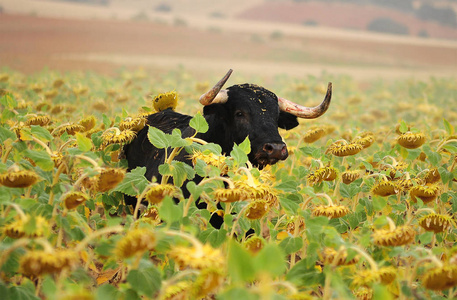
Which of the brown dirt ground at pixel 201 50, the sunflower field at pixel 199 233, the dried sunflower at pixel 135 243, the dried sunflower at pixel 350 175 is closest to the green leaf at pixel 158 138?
the sunflower field at pixel 199 233

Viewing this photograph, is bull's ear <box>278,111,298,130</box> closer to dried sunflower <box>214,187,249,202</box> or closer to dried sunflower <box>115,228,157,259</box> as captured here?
dried sunflower <box>214,187,249,202</box>

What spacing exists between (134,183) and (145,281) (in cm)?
92

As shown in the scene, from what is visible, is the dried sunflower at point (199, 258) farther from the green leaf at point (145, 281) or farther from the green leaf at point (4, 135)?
the green leaf at point (4, 135)

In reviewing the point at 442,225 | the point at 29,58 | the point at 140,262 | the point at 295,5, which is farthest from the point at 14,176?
the point at 295,5

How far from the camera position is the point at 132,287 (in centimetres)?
237

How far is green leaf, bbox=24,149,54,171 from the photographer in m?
2.74

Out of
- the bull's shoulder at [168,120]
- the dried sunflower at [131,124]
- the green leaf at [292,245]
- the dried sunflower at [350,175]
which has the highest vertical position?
the dried sunflower at [131,124]

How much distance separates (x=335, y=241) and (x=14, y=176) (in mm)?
1386

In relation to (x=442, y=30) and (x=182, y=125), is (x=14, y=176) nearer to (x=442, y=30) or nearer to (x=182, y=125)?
(x=182, y=125)

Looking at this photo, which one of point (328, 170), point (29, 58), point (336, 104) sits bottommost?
point (29, 58)

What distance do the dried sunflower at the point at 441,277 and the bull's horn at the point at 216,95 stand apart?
7.87ft

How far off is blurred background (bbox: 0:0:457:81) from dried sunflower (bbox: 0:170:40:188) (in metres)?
15.1

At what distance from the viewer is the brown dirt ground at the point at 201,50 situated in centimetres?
2719

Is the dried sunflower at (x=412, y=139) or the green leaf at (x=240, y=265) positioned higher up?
the green leaf at (x=240, y=265)
